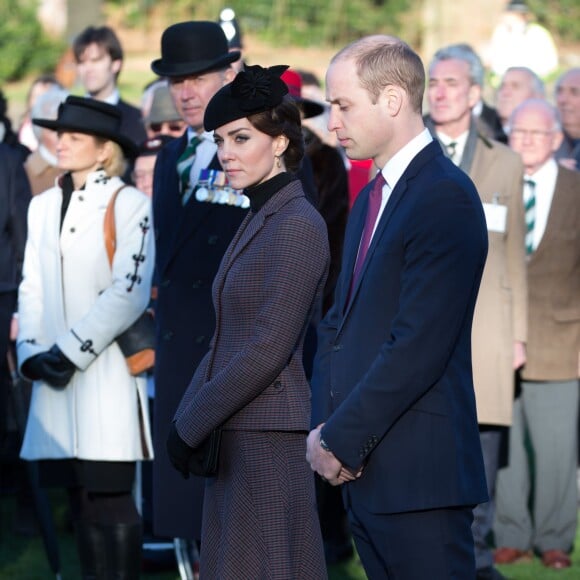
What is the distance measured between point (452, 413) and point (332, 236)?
10.3ft

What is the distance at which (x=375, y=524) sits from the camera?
3629 mm

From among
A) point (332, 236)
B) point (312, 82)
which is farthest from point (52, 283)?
point (312, 82)

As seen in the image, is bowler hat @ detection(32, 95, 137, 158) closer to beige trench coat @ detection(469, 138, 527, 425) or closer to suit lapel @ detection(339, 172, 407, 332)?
beige trench coat @ detection(469, 138, 527, 425)

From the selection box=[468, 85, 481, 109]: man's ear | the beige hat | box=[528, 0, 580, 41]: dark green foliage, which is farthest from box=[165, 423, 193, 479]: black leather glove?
box=[528, 0, 580, 41]: dark green foliage

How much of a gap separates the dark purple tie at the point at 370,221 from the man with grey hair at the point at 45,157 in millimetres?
4636

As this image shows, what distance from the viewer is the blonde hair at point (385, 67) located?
3.61m

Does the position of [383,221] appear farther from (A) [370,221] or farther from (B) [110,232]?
(B) [110,232]

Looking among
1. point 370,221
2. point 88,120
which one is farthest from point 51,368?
point 370,221

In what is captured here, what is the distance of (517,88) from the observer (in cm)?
918

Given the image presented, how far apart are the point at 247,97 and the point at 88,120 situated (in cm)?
161

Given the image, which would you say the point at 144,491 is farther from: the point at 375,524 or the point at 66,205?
the point at 375,524

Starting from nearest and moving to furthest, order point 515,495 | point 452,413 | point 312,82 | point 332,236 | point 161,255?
1. point 452,413
2. point 161,255
3. point 332,236
4. point 515,495
5. point 312,82

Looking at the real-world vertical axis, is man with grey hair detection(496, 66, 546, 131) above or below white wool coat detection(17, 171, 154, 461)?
above

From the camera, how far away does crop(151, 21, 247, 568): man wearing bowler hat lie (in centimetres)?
518
